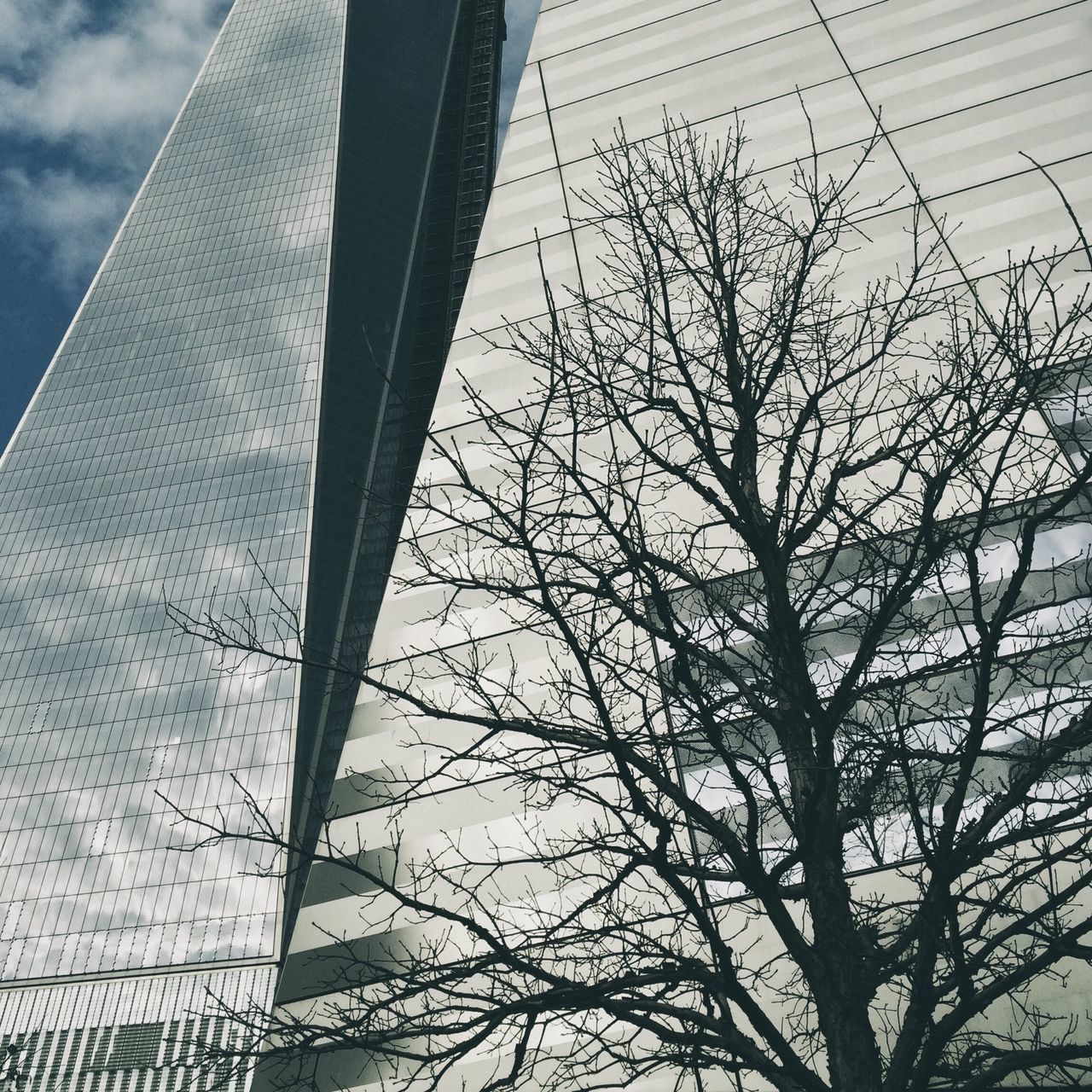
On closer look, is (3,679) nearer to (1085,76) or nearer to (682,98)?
(682,98)

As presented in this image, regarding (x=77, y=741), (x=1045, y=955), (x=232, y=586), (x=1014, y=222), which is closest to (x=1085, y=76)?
(x=1014, y=222)

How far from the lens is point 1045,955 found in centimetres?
343

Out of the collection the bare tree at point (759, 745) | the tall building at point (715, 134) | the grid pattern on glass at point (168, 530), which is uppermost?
the grid pattern on glass at point (168, 530)

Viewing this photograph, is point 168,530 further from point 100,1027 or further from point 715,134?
point 715,134

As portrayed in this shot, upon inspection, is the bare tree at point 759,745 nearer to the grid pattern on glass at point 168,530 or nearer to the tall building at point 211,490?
the tall building at point 211,490

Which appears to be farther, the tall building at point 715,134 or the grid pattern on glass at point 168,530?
the grid pattern on glass at point 168,530

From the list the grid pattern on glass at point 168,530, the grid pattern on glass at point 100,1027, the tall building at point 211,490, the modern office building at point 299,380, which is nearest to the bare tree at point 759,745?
the modern office building at point 299,380

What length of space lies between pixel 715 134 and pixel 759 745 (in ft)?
28.9

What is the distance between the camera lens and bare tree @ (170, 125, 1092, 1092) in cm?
383

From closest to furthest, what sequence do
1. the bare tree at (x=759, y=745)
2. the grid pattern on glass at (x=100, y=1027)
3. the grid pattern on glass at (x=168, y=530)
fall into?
1. the bare tree at (x=759, y=745)
2. the grid pattern on glass at (x=100, y=1027)
3. the grid pattern on glass at (x=168, y=530)

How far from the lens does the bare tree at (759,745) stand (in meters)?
3.83

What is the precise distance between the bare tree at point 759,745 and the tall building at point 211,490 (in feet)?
109

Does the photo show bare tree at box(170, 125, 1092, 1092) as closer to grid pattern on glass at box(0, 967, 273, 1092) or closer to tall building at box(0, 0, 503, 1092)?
tall building at box(0, 0, 503, 1092)

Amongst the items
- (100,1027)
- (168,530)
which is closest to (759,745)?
(100,1027)
